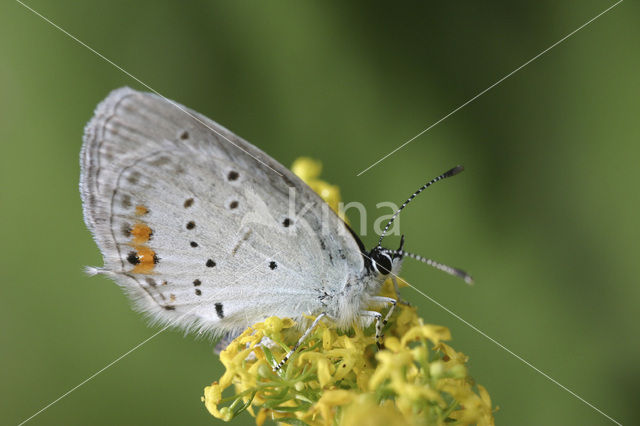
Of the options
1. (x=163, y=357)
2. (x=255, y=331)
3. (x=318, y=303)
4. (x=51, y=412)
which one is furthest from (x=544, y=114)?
(x=51, y=412)

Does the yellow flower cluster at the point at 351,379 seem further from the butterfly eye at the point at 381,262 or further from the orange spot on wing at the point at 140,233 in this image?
the orange spot on wing at the point at 140,233

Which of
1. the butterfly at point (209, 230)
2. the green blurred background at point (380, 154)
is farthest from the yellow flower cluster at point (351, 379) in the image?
the green blurred background at point (380, 154)

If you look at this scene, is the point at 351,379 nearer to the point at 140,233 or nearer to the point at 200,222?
the point at 200,222

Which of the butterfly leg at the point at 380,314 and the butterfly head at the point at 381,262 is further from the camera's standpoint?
the butterfly head at the point at 381,262

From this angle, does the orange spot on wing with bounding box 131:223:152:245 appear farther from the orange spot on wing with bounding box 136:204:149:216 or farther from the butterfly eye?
the butterfly eye

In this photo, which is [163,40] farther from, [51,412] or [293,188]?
[51,412]

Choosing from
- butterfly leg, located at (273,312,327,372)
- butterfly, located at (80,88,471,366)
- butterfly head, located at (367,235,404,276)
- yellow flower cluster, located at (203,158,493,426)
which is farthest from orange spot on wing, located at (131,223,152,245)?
butterfly head, located at (367,235,404,276)
